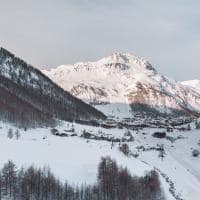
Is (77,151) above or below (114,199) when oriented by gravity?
above

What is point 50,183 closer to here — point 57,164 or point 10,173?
point 10,173

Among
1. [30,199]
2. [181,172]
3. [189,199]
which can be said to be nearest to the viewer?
[30,199]

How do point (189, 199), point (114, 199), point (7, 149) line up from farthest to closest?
1. point (7, 149)
2. point (189, 199)
3. point (114, 199)

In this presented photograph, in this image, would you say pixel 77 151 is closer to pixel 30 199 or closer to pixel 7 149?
pixel 7 149

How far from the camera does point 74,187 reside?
12725 cm

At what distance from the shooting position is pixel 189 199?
143 metres

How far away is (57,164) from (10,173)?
26.1 metres

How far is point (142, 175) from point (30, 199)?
4235 centimetres

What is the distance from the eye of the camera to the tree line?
391ft

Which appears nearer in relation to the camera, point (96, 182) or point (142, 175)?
point (96, 182)

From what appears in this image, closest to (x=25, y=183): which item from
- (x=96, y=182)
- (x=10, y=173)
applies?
(x=10, y=173)

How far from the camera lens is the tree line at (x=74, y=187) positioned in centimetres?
11931

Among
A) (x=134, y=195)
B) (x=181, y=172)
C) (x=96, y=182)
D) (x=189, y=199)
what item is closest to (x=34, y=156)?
(x=96, y=182)

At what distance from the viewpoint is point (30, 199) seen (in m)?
118
